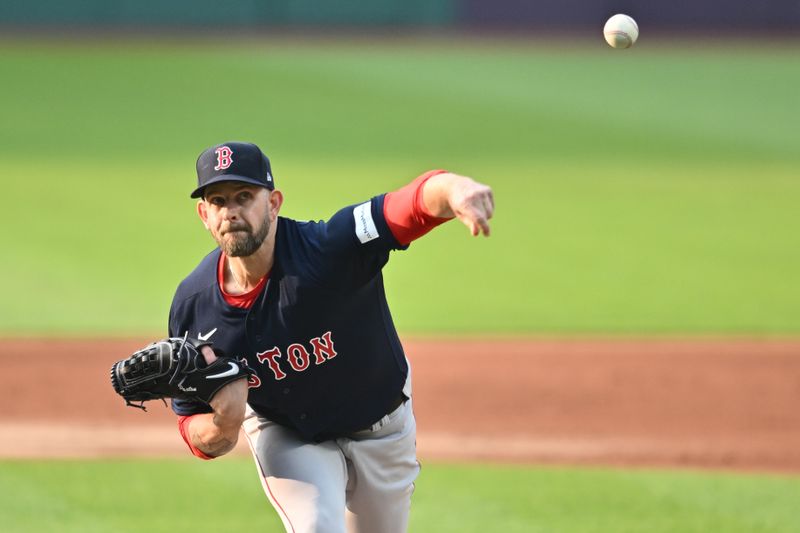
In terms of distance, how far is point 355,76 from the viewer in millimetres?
26703

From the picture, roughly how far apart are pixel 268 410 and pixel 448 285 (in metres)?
8.82

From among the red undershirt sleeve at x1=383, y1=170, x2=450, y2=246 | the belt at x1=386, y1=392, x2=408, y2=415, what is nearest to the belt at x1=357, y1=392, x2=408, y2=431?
the belt at x1=386, y1=392, x2=408, y2=415

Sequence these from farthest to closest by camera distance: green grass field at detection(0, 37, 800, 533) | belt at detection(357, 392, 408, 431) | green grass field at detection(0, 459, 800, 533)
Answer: green grass field at detection(0, 37, 800, 533) → green grass field at detection(0, 459, 800, 533) → belt at detection(357, 392, 408, 431)

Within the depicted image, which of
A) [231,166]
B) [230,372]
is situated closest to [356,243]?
[231,166]

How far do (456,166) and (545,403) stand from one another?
10.4 m

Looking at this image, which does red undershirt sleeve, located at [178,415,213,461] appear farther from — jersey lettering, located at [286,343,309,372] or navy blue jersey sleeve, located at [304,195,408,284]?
navy blue jersey sleeve, located at [304,195,408,284]

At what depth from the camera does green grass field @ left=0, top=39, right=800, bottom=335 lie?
12.8 m

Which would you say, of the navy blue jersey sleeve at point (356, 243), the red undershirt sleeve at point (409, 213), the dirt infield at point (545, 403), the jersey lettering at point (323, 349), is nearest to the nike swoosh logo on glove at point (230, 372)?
the jersey lettering at point (323, 349)

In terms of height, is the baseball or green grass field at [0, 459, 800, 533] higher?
the baseball

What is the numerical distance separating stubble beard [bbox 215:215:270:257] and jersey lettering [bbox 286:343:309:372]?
0.42m

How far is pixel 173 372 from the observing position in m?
4.36

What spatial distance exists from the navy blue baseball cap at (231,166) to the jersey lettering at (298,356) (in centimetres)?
64

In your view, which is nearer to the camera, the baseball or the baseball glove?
the baseball glove

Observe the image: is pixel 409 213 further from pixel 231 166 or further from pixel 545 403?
pixel 545 403
